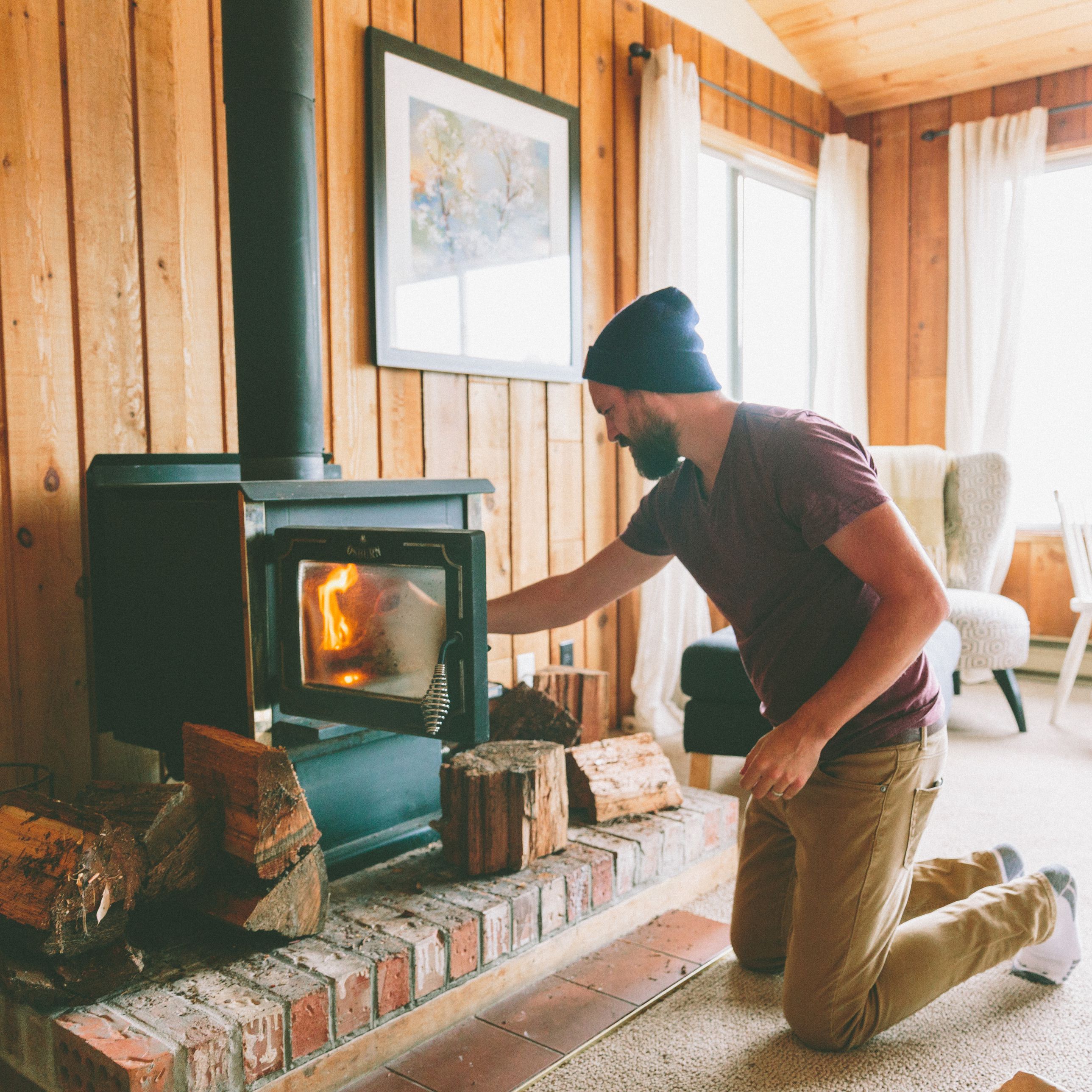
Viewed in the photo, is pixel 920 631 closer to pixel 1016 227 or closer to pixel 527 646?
pixel 527 646

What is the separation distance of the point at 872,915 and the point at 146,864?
110 cm

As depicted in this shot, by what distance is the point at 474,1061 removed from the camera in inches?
62.3

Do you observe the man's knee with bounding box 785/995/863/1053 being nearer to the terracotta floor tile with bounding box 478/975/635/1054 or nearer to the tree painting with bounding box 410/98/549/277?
the terracotta floor tile with bounding box 478/975/635/1054

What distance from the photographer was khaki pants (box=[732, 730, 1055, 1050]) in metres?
1.55

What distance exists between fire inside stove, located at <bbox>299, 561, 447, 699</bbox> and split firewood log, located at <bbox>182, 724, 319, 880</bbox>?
190 millimetres

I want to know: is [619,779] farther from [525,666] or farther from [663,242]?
[663,242]

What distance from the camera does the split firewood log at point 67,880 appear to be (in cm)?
137

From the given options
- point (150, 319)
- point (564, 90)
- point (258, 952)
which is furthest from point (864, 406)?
point (258, 952)

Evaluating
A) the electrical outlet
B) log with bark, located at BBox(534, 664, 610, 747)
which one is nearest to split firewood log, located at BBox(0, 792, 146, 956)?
log with bark, located at BBox(534, 664, 610, 747)

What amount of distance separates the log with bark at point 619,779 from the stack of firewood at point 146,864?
660 millimetres

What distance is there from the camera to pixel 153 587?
1888 millimetres

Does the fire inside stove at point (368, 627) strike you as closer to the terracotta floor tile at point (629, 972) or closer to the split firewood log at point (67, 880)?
the split firewood log at point (67, 880)

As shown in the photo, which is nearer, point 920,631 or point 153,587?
point 920,631

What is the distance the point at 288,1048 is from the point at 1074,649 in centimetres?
312
